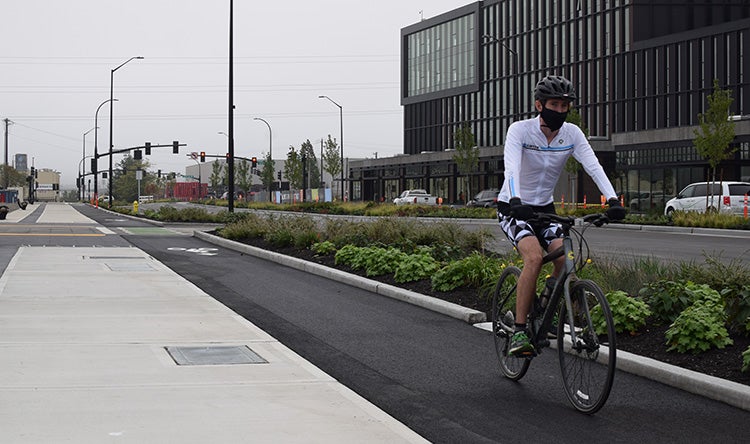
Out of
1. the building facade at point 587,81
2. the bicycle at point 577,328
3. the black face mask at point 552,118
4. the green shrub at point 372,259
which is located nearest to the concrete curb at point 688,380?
the bicycle at point 577,328

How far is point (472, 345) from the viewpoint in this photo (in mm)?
8414

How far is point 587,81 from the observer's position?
7300 centimetres

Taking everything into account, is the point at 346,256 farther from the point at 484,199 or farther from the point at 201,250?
the point at 484,199

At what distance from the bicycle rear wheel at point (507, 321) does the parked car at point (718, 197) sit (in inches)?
1065

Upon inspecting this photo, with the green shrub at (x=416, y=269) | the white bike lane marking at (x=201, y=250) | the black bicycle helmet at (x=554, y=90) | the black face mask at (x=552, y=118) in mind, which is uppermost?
the black bicycle helmet at (x=554, y=90)

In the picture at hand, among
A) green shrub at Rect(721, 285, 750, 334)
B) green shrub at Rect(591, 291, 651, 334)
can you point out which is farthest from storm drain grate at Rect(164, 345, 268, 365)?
green shrub at Rect(721, 285, 750, 334)

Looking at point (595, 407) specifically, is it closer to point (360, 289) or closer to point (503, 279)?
point (503, 279)

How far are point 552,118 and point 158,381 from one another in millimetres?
3321

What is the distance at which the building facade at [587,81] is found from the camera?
56219mm

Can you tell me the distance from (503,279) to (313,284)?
6.83 meters

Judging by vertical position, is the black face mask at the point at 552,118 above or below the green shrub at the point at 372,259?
above

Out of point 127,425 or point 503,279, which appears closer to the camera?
point 127,425

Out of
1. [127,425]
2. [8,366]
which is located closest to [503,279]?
[127,425]

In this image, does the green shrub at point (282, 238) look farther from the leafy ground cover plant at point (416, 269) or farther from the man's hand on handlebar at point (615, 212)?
the man's hand on handlebar at point (615, 212)
